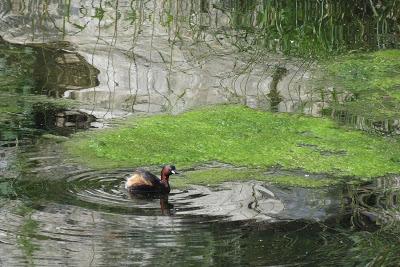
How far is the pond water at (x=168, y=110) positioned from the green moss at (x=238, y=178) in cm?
10

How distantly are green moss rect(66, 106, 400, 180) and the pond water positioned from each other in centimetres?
24

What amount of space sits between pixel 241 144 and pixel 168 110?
3.38 feet

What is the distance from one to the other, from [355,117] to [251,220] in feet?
8.59

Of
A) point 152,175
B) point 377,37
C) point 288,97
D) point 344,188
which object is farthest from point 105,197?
point 377,37

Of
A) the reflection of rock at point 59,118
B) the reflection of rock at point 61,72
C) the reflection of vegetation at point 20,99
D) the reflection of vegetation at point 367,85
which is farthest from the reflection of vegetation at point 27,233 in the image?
the reflection of vegetation at point 367,85

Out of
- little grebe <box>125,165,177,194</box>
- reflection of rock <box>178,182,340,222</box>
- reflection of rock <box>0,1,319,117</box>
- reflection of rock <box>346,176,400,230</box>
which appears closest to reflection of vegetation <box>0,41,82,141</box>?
reflection of rock <box>0,1,319,117</box>

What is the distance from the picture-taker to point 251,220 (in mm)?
5289

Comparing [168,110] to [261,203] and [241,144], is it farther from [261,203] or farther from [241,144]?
[261,203]

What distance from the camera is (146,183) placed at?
550 cm

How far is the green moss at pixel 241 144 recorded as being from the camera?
20.7 feet

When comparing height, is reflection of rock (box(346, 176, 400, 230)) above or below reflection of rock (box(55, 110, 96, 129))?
below

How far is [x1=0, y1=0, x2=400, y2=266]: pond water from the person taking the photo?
192 inches

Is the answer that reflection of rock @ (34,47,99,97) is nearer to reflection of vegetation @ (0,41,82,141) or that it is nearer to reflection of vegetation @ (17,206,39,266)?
reflection of vegetation @ (0,41,82,141)

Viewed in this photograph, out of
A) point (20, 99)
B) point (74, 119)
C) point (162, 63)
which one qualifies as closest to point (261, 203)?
point (74, 119)
